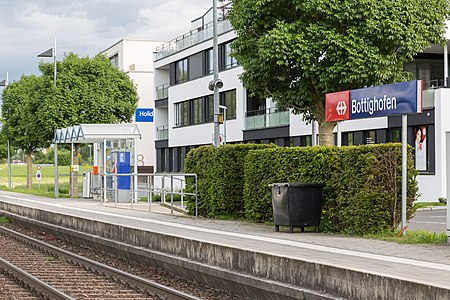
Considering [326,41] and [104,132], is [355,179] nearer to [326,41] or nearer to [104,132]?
[326,41]

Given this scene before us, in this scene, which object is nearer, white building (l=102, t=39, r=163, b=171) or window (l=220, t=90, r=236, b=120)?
window (l=220, t=90, r=236, b=120)

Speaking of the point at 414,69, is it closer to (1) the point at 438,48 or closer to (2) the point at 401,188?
(1) the point at 438,48

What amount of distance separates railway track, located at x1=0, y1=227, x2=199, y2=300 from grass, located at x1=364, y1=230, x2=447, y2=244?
15.6 ft

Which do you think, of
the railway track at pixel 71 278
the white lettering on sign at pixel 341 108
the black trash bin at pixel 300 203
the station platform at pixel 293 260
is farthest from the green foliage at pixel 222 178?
the railway track at pixel 71 278

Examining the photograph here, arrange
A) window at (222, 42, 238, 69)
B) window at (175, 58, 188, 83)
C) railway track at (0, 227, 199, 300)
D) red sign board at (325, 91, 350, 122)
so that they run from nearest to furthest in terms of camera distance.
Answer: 1. railway track at (0, 227, 199, 300)
2. red sign board at (325, 91, 350, 122)
3. window at (222, 42, 238, 69)
4. window at (175, 58, 188, 83)

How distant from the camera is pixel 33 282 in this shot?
14.2m

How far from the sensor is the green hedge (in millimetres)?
16188

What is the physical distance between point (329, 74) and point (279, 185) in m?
5.86

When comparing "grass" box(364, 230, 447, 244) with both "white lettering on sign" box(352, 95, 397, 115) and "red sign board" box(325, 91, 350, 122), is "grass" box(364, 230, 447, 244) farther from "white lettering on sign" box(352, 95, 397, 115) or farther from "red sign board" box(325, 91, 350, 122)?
"red sign board" box(325, 91, 350, 122)

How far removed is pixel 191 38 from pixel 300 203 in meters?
43.0

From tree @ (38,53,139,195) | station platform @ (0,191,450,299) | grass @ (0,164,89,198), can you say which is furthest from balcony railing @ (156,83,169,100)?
station platform @ (0,191,450,299)

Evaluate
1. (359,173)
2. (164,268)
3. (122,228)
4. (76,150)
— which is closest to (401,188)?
(359,173)

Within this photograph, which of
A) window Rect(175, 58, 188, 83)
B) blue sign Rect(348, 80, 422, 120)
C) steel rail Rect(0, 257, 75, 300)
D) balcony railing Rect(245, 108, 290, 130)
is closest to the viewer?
steel rail Rect(0, 257, 75, 300)

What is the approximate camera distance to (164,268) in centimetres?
1577
